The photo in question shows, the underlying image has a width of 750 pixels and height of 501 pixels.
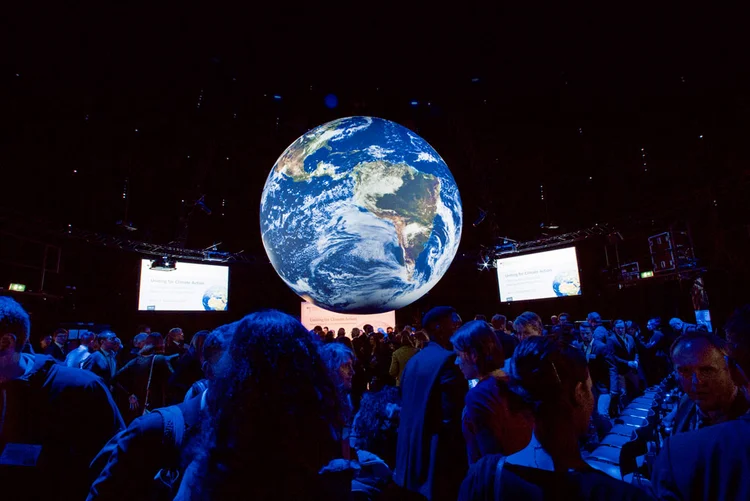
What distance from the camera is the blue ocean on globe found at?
13.8 m

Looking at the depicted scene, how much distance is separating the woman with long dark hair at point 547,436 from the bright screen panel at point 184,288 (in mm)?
13383

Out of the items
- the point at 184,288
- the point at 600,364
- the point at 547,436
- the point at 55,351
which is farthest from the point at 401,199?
the point at 184,288

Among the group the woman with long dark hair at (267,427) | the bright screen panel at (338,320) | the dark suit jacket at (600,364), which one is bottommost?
the dark suit jacket at (600,364)

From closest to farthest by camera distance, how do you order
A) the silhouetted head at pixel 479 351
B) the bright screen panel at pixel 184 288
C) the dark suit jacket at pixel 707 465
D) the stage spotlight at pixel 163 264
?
the dark suit jacket at pixel 707 465, the silhouetted head at pixel 479 351, the stage spotlight at pixel 163 264, the bright screen panel at pixel 184 288

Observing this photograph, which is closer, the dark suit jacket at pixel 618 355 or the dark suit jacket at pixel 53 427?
the dark suit jacket at pixel 53 427

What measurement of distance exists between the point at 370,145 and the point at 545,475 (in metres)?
4.06

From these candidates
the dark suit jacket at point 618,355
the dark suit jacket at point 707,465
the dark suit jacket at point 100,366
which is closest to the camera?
the dark suit jacket at point 707,465

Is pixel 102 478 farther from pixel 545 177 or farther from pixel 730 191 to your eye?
pixel 545 177

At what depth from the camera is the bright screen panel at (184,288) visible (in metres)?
12.7

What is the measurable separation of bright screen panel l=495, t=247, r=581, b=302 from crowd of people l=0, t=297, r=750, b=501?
38.7 ft

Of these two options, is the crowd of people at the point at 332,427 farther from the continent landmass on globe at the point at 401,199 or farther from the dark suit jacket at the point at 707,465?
the continent landmass on globe at the point at 401,199

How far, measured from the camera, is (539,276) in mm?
14453

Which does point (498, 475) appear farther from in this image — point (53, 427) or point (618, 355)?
point (618, 355)

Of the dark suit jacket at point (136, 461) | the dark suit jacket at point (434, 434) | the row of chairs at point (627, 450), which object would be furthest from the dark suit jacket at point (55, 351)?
the row of chairs at point (627, 450)
